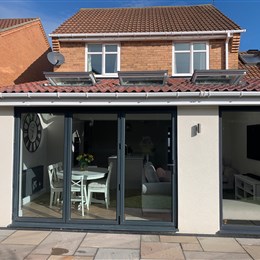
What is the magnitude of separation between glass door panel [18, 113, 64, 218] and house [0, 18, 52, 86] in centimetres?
535

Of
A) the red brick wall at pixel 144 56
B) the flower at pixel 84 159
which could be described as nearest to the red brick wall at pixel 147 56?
the red brick wall at pixel 144 56

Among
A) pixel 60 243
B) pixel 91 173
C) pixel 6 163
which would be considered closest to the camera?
pixel 60 243

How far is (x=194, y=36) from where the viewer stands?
39.6 feet

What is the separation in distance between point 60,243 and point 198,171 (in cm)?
337

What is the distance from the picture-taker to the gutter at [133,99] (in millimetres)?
6328

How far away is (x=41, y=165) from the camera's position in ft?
30.6

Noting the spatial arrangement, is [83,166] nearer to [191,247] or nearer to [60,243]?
[60,243]

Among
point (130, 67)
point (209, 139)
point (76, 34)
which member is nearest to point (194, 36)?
point (130, 67)

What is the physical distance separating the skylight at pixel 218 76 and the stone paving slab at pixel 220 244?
12.7 feet

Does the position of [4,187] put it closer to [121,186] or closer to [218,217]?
[121,186]

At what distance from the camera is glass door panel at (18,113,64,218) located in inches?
295

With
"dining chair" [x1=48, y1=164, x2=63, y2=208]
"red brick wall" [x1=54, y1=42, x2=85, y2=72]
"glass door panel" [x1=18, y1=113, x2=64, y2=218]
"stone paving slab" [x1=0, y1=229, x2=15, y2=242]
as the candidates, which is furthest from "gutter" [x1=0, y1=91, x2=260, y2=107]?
"red brick wall" [x1=54, y1=42, x2=85, y2=72]

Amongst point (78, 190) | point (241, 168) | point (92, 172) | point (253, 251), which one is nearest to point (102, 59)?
point (92, 172)

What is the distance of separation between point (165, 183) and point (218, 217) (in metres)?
1.49
